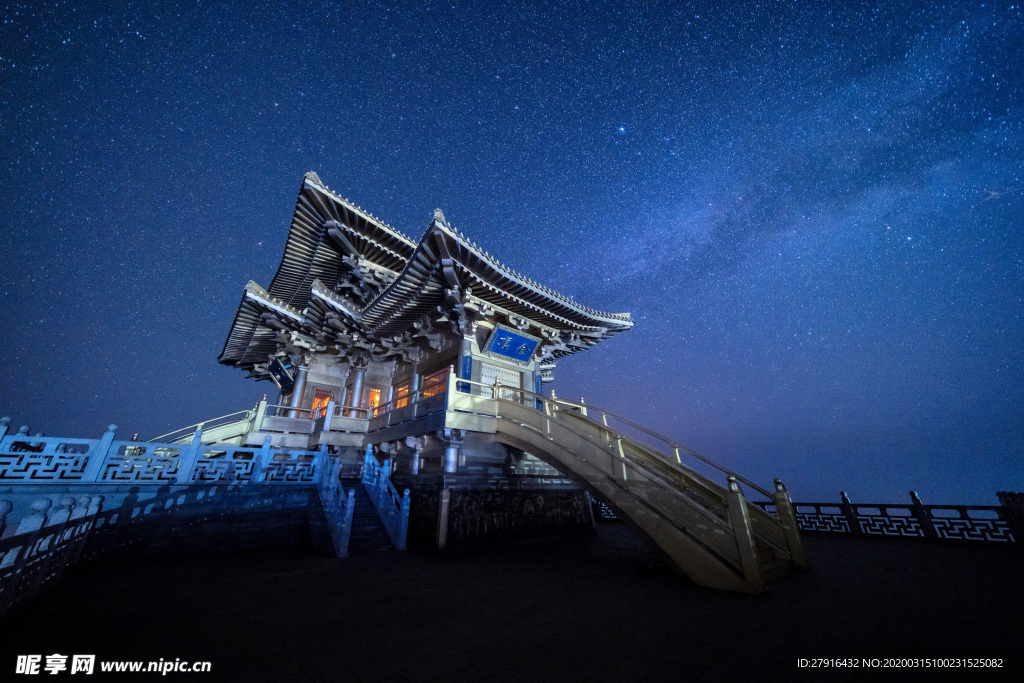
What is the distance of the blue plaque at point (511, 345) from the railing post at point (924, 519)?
37.2 ft

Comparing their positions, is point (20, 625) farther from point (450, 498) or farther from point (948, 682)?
point (948, 682)

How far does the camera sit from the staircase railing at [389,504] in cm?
899

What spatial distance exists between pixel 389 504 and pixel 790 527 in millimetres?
8650

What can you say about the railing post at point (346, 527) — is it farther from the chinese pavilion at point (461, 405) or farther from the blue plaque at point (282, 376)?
the blue plaque at point (282, 376)

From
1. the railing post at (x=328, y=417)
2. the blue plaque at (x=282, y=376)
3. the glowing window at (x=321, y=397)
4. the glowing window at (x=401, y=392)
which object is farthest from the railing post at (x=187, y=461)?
the blue plaque at (x=282, y=376)

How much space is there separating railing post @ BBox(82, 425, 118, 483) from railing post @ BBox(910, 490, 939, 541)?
735 inches

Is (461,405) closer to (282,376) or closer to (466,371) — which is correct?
(466,371)

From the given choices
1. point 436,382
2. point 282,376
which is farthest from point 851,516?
point 282,376

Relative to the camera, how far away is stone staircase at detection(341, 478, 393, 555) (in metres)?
8.44

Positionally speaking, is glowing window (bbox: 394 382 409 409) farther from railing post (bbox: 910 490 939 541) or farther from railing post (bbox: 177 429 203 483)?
railing post (bbox: 910 490 939 541)

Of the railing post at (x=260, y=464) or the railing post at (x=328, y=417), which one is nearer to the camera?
the railing post at (x=260, y=464)

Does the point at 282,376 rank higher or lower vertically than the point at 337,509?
higher

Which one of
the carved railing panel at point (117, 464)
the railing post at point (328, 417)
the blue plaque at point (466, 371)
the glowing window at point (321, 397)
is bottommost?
the carved railing panel at point (117, 464)

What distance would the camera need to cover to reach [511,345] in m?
13.3
